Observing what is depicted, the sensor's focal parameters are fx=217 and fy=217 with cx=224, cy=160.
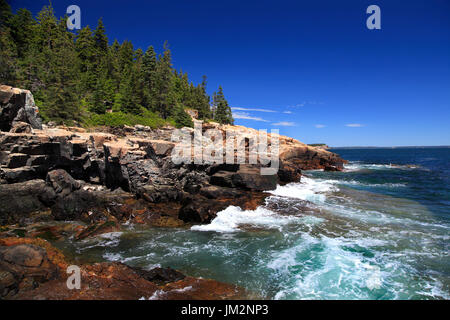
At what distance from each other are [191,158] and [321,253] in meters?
16.4

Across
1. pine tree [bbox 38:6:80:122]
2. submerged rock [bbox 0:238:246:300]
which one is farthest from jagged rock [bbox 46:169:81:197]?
pine tree [bbox 38:6:80:122]

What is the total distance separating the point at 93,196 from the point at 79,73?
4061 centimetres

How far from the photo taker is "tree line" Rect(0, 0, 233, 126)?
33.5m

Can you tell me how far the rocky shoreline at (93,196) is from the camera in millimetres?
7329

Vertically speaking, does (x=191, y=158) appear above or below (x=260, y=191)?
above

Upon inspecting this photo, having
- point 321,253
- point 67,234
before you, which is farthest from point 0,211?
point 321,253

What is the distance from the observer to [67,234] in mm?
14375

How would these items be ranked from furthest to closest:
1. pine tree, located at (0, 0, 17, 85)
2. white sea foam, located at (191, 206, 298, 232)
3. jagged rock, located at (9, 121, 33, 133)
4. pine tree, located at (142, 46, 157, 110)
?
pine tree, located at (142, 46, 157, 110) → pine tree, located at (0, 0, 17, 85) → jagged rock, located at (9, 121, 33, 133) → white sea foam, located at (191, 206, 298, 232)

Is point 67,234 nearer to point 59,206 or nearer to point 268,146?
point 59,206

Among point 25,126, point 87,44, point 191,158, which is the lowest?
point 191,158

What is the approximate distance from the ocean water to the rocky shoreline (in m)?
1.52

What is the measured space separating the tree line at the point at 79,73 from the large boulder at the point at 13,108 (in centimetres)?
989

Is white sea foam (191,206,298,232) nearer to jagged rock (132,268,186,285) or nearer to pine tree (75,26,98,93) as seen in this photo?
jagged rock (132,268,186,285)
